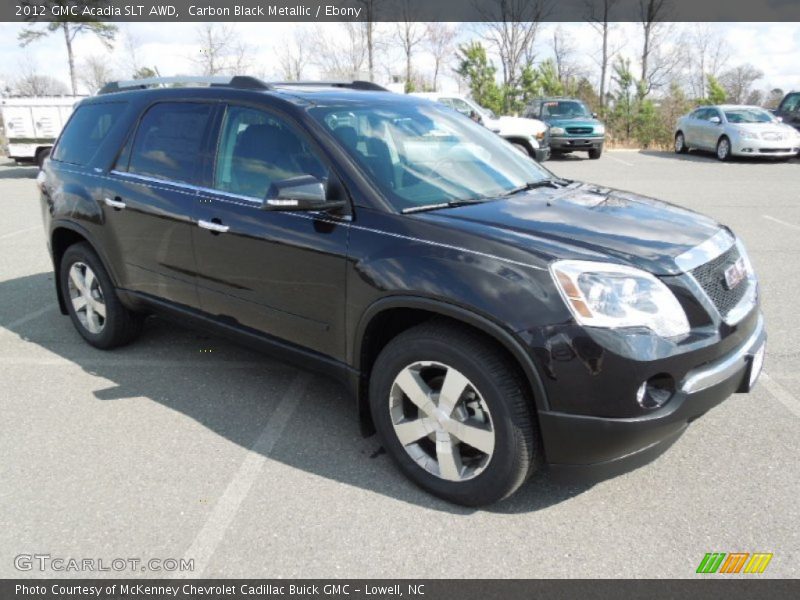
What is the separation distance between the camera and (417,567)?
257 centimetres

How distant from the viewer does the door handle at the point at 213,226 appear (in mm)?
3576

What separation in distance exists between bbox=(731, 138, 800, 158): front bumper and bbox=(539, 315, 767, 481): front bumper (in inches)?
701

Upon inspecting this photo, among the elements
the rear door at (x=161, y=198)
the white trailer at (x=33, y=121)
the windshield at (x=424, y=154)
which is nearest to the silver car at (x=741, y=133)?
the windshield at (x=424, y=154)

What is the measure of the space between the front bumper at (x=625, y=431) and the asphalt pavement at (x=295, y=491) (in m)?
0.33

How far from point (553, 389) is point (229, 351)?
2934 millimetres

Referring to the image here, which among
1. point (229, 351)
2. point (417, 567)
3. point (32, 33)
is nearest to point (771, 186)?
point (229, 351)

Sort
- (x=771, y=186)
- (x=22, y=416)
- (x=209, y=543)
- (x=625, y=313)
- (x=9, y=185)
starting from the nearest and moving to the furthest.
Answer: (x=625, y=313), (x=209, y=543), (x=22, y=416), (x=771, y=186), (x=9, y=185)

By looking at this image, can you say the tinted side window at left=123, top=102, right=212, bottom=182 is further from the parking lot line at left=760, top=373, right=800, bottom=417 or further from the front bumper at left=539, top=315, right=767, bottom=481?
the parking lot line at left=760, top=373, right=800, bottom=417

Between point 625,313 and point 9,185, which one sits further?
point 9,185

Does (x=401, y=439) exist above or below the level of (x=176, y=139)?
below

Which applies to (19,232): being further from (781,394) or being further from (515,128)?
(515,128)

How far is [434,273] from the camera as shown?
275 cm

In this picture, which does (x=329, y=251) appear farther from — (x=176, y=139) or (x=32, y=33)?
(x=32, y=33)
